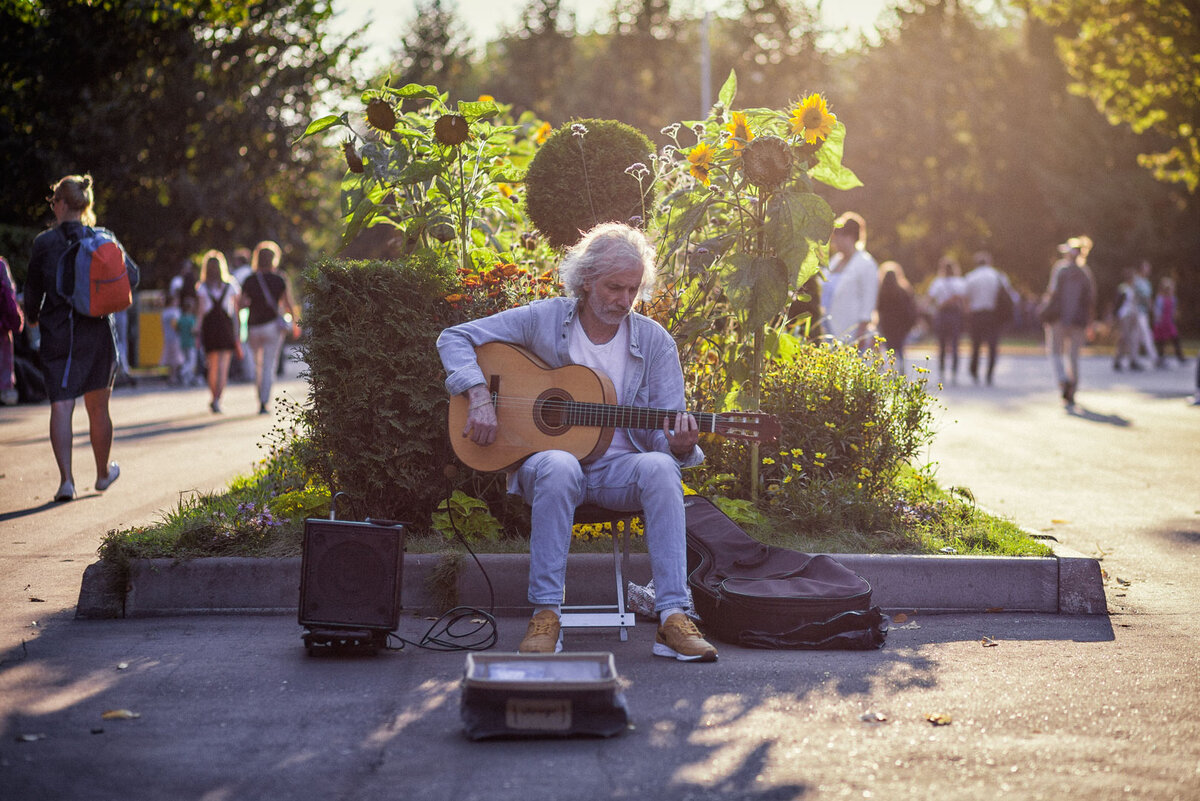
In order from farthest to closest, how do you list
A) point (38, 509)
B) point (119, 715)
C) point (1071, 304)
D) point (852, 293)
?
point (1071, 304), point (852, 293), point (38, 509), point (119, 715)

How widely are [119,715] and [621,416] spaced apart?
221 cm

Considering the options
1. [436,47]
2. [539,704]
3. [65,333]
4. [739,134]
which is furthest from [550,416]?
[436,47]

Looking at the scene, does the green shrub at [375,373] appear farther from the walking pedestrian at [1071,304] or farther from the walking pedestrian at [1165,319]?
the walking pedestrian at [1165,319]

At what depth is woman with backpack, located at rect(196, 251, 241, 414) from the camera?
50.4ft

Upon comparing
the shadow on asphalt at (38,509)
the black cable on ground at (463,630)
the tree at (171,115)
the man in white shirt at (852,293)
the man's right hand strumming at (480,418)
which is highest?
the tree at (171,115)

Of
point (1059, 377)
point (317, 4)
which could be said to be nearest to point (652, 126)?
point (317, 4)

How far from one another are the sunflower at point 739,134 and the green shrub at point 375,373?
69.4 inches

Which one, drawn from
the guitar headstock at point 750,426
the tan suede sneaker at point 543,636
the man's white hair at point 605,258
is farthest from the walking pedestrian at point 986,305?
the tan suede sneaker at point 543,636

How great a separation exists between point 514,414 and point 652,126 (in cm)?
4230

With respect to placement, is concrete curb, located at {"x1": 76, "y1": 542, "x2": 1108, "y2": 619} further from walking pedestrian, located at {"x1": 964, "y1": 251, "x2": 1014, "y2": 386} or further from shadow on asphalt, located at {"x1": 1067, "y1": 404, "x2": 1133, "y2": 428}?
walking pedestrian, located at {"x1": 964, "y1": 251, "x2": 1014, "y2": 386}

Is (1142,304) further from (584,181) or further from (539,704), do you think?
(539,704)

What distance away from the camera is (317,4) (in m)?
27.7

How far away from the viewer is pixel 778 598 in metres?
5.18

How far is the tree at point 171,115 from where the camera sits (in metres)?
24.5
